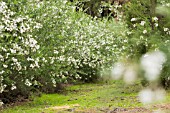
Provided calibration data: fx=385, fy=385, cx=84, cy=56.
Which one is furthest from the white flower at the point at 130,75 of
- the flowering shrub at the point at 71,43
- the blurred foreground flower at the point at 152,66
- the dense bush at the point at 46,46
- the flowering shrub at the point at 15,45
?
the flowering shrub at the point at 71,43

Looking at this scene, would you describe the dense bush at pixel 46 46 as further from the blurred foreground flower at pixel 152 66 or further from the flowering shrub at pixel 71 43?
the blurred foreground flower at pixel 152 66

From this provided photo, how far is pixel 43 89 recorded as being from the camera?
16828 mm

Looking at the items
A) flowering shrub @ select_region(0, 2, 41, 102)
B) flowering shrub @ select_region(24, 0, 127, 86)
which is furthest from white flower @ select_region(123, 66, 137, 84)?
flowering shrub @ select_region(24, 0, 127, 86)

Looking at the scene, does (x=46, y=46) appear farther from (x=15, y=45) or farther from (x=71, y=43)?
(x=15, y=45)

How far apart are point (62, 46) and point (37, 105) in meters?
3.19

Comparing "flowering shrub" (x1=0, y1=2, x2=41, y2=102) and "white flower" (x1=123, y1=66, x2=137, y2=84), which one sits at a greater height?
"flowering shrub" (x1=0, y1=2, x2=41, y2=102)

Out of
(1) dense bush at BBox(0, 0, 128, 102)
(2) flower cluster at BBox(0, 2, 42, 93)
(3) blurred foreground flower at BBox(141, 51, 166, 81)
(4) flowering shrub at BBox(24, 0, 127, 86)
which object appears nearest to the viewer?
(3) blurred foreground flower at BBox(141, 51, 166, 81)

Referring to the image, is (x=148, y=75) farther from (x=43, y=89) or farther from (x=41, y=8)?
(x=43, y=89)

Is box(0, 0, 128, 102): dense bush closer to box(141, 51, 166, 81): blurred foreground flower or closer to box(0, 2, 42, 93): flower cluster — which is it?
box(0, 2, 42, 93): flower cluster

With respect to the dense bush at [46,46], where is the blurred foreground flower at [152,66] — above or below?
below

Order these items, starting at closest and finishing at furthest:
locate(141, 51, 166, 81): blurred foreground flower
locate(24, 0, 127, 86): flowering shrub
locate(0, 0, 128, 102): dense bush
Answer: locate(141, 51, 166, 81): blurred foreground flower < locate(0, 0, 128, 102): dense bush < locate(24, 0, 127, 86): flowering shrub

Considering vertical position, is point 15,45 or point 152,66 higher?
point 15,45

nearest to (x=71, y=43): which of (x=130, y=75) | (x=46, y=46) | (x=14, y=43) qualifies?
(x=46, y=46)

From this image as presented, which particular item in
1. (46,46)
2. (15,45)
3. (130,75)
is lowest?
(130,75)
